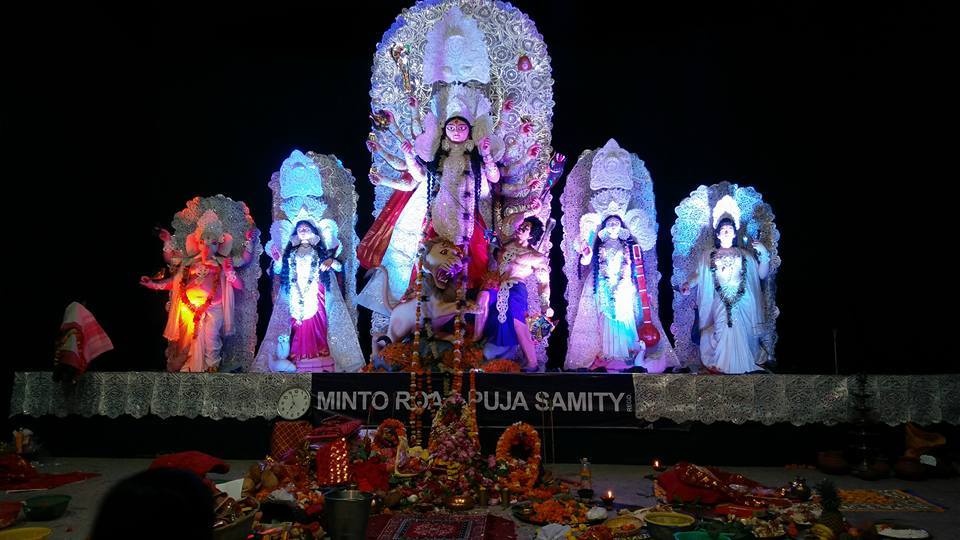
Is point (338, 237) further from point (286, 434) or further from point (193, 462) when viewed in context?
point (193, 462)

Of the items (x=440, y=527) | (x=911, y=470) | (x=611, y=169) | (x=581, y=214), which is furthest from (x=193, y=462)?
(x=611, y=169)

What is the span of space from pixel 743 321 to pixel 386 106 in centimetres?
420

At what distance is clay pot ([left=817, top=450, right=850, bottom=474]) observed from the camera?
15.2ft

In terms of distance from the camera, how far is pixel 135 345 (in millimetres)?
7488

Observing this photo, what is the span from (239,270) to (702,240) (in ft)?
16.1

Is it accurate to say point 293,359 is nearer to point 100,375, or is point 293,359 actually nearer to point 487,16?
point 100,375

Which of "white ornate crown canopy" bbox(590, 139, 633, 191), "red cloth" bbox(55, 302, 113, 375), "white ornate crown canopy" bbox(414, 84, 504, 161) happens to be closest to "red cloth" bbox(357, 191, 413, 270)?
"white ornate crown canopy" bbox(414, 84, 504, 161)

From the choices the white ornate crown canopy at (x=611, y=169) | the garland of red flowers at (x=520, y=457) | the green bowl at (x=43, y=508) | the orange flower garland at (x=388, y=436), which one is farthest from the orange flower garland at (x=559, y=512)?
the white ornate crown canopy at (x=611, y=169)

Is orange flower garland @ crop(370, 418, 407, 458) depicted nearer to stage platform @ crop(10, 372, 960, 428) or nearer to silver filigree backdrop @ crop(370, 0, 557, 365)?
Answer: stage platform @ crop(10, 372, 960, 428)

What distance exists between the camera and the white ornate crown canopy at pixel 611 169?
6.73 metres

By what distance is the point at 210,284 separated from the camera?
682cm

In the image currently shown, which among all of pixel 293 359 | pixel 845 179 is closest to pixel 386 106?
pixel 293 359

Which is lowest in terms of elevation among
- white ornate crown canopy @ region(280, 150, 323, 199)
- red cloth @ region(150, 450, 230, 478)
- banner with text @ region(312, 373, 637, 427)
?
red cloth @ region(150, 450, 230, 478)

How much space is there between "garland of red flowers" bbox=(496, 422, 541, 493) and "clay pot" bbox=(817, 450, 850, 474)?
2.12 metres
